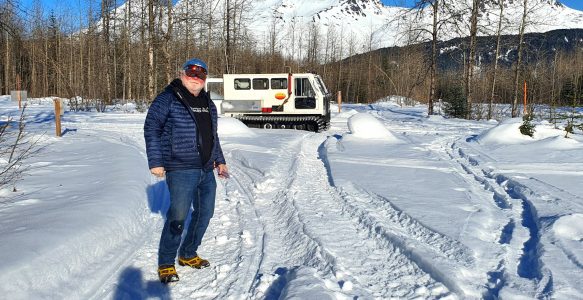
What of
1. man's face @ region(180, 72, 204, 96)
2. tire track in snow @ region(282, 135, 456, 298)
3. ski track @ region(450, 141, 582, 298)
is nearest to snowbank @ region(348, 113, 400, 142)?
ski track @ region(450, 141, 582, 298)

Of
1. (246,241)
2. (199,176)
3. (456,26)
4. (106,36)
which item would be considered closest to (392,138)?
(246,241)

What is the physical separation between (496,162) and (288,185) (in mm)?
4479

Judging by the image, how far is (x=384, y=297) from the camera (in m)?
3.24

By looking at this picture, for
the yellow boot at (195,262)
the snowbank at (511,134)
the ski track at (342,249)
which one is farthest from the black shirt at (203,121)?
the snowbank at (511,134)

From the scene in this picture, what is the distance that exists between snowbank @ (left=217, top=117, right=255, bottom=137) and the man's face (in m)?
9.75

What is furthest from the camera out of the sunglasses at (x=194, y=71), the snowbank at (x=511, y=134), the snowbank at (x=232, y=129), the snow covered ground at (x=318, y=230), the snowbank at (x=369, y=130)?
the snowbank at (x=232, y=129)

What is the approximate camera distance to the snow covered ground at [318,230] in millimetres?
3389

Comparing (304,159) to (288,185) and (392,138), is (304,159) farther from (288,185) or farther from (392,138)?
(392,138)

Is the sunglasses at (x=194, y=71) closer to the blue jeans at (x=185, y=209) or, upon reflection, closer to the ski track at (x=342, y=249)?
the blue jeans at (x=185, y=209)

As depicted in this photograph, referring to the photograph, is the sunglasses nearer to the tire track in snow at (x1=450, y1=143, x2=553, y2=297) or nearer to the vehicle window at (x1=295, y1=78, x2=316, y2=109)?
the tire track in snow at (x1=450, y1=143, x2=553, y2=297)

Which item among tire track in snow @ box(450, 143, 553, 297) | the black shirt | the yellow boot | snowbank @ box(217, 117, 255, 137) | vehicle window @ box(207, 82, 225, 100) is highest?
vehicle window @ box(207, 82, 225, 100)

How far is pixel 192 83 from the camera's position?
356 centimetres

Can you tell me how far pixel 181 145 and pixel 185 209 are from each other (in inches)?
21.0

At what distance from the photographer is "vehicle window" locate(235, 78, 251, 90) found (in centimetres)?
1803
